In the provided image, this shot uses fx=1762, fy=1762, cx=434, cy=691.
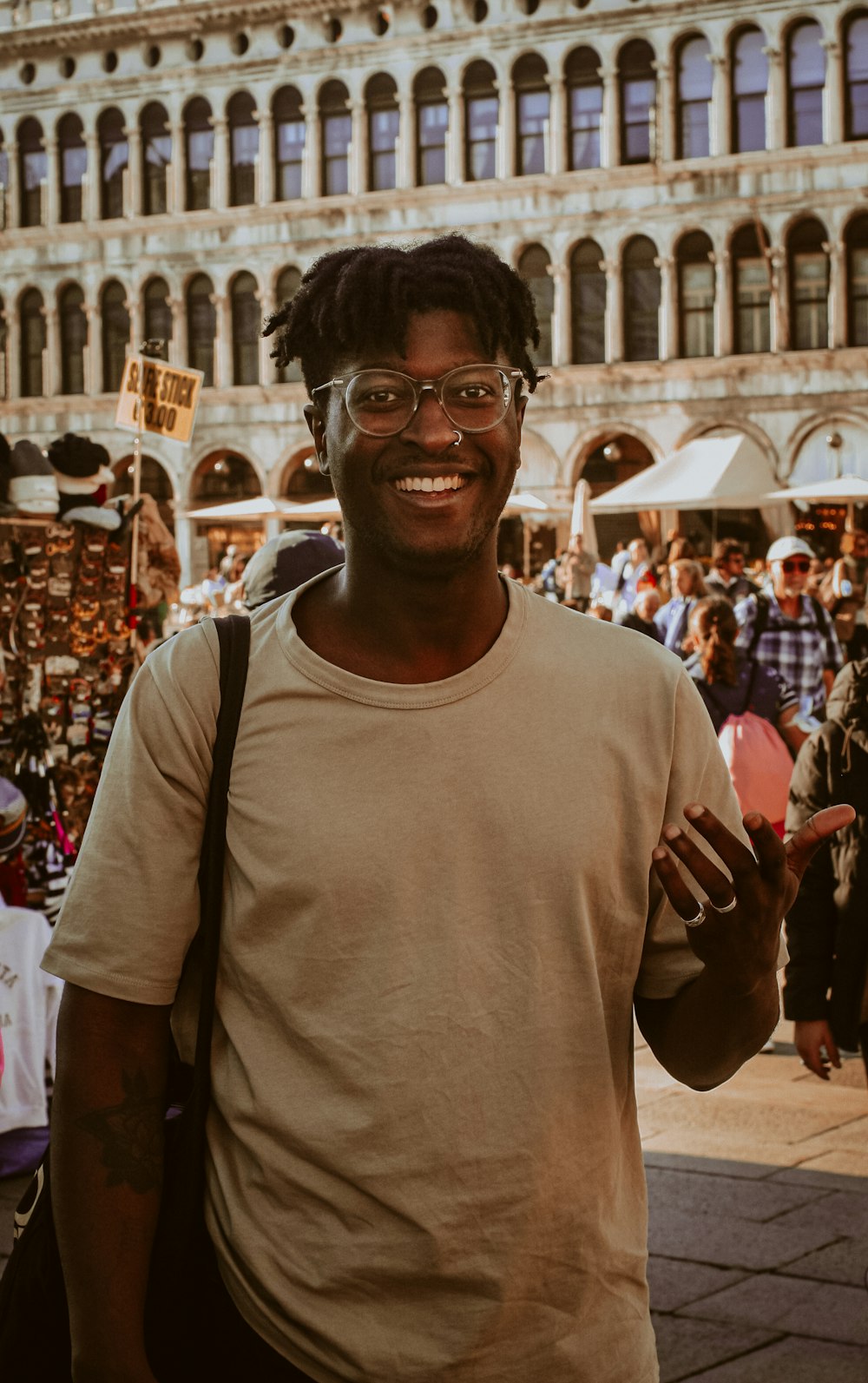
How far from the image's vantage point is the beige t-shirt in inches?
64.2

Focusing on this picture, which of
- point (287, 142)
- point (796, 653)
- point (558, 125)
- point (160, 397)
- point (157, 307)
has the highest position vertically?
point (287, 142)

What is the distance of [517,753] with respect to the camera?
1726mm

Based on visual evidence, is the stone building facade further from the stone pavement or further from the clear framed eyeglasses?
the clear framed eyeglasses

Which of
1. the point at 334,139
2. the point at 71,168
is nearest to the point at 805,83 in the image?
the point at 334,139

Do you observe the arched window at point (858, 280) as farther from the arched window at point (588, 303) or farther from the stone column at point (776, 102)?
the arched window at point (588, 303)

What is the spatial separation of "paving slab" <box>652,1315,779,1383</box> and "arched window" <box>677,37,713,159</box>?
3016 centimetres

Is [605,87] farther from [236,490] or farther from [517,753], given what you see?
[517,753]

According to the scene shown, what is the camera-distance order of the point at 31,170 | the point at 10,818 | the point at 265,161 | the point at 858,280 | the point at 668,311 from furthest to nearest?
the point at 31,170 < the point at 265,161 < the point at 668,311 < the point at 858,280 < the point at 10,818

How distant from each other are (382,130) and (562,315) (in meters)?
5.65

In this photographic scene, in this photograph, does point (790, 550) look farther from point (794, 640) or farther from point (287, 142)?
point (287, 142)

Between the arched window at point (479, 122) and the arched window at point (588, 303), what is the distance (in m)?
2.68

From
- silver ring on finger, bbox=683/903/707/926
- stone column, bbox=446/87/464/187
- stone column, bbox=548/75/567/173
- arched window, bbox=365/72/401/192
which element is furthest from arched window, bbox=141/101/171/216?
silver ring on finger, bbox=683/903/707/926

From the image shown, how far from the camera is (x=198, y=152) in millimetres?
36250

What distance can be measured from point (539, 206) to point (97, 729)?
→ 89.8 ft
